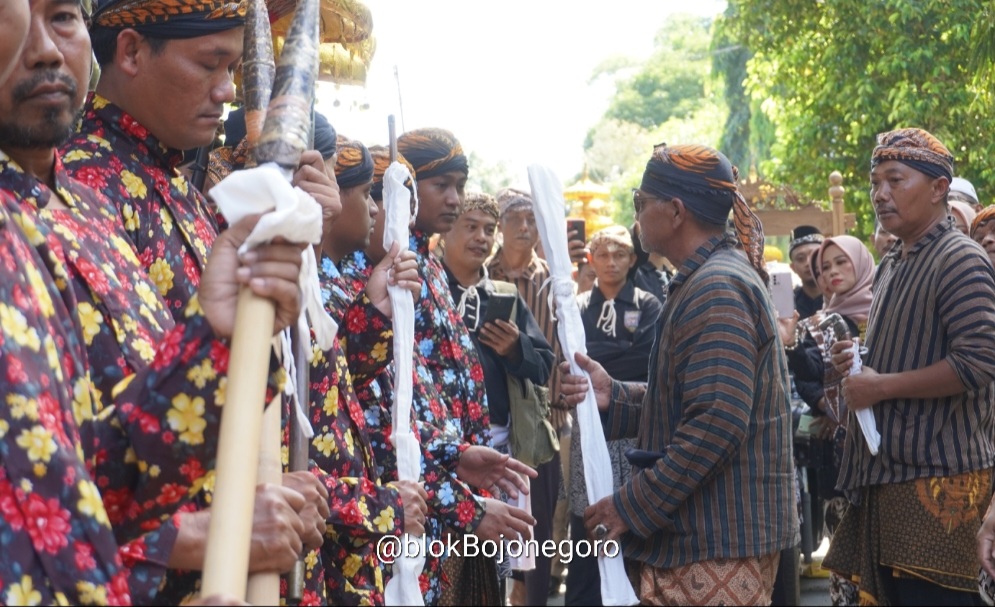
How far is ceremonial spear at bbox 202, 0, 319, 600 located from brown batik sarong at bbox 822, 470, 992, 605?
→ 4.00 m

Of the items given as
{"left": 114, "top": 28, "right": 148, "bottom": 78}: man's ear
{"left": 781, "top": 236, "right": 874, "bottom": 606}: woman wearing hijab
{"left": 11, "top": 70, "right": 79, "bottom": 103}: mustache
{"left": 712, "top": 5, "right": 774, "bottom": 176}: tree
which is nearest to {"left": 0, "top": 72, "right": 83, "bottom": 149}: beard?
{"left": 11, "top": 70, "right": 79, "bottom": 103}: mustache

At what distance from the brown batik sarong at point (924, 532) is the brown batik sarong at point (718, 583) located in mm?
1028

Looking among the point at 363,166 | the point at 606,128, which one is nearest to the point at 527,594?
the point at 363,166

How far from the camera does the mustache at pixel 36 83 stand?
2064 mm

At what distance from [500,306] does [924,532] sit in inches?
91.3

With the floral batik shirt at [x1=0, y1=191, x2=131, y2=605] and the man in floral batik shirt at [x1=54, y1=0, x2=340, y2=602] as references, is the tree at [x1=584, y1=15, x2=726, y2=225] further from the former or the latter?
the floral batik shirt at [x1=0, y1=191, x2=131, y2=605]

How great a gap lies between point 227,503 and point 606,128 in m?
68.3

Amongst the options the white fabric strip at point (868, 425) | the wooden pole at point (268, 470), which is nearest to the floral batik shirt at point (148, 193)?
the wooden pole at point (268, 470)

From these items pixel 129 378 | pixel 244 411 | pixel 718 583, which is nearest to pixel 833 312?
pixel 718 583

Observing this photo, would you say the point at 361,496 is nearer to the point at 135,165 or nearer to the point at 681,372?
the point at 135,165

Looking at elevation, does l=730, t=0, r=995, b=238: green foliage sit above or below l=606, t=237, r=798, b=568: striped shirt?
above

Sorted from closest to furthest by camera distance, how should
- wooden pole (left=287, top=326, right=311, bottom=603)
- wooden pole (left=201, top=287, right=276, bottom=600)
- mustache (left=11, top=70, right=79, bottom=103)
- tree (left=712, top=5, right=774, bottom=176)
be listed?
wooden pole (left=201, top=287, right=276, bottom=600) → mustache (left=11, top=70, right=79, bottom=103) → wooden pole (left=287, top=326, right=311, bottom=603) → tree (left=712, top=5, right=774, bottom=176)

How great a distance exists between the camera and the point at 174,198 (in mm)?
2764

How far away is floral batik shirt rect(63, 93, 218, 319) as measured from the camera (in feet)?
8.47
